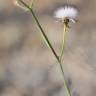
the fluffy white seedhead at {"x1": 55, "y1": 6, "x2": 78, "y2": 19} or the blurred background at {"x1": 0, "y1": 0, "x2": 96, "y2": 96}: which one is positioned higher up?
the blurred background at {"x1": 0, "y1": 0, "x2": 96, "y2": 96}

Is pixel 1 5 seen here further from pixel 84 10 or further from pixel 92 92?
pixel 92 92

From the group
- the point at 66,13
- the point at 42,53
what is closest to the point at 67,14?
the point at 66,13

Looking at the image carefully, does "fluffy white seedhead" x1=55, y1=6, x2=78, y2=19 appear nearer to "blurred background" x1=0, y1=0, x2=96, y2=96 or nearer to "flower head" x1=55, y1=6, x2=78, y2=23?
"flower head" x1=55, y1=6, x2=78, y2=23

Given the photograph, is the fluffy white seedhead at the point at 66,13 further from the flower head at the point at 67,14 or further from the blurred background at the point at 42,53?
the blurred background at the point at 42,53

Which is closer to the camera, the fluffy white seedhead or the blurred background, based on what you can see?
the fluffy white seedhead

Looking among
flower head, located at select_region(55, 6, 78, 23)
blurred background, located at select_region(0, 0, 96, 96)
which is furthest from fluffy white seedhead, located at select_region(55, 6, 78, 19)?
blurred background, located at select_region(0, 0, 96, 96)

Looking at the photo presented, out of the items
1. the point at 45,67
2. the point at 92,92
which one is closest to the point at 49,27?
the point at 45,67

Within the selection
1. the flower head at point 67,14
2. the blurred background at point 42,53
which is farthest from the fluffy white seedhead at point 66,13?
the blurred background at point 42,53

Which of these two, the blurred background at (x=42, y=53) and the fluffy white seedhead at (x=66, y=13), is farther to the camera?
the blurred background at (x=42, y=53)
